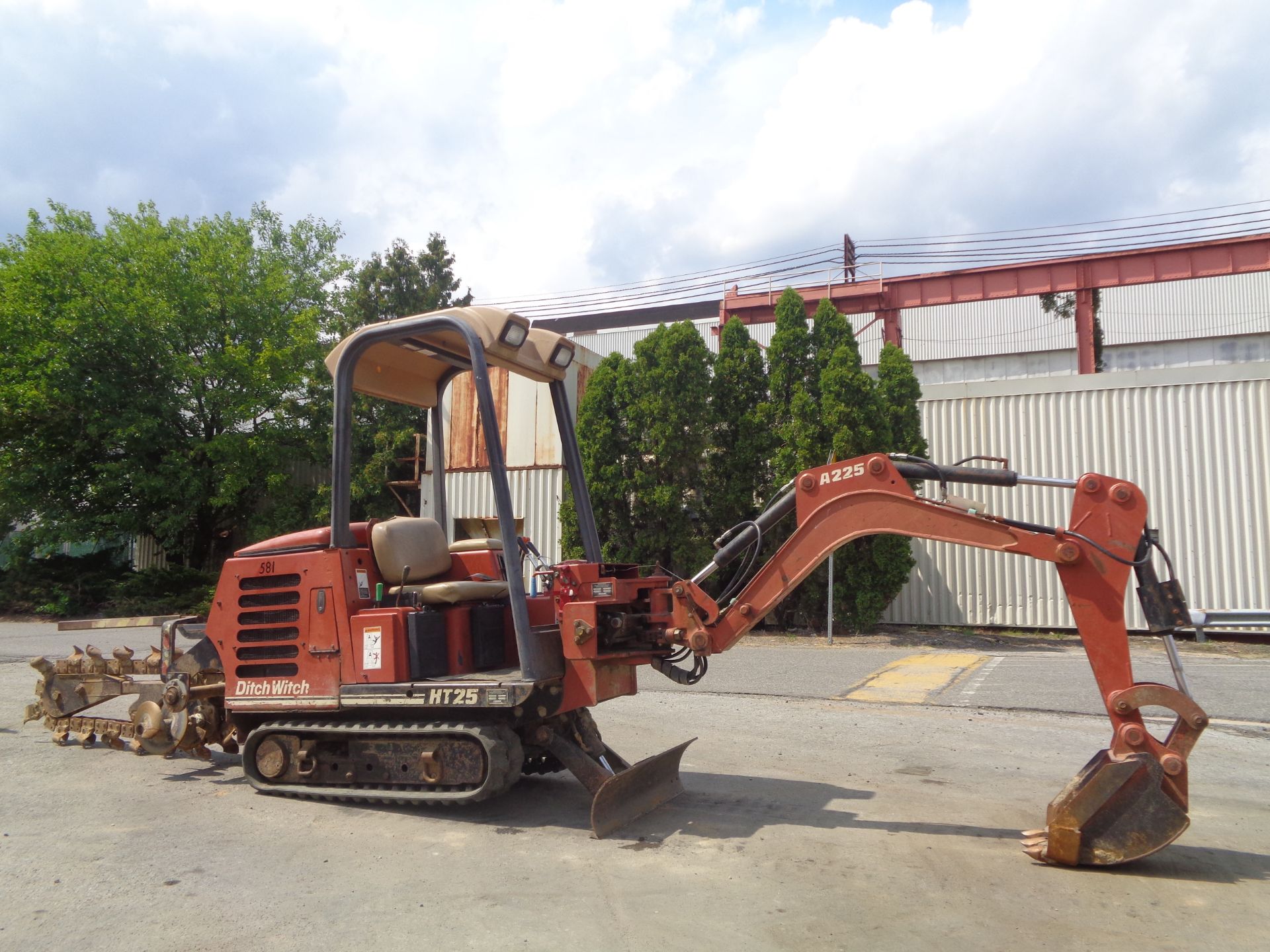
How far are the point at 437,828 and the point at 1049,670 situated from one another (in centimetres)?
943

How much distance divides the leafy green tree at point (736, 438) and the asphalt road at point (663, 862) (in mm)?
9906

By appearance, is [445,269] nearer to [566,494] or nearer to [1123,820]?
[566,494]

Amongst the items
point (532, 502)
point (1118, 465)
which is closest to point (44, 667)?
point (532, 502)

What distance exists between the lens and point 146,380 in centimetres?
2430

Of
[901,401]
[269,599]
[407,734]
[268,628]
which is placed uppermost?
[901,401]

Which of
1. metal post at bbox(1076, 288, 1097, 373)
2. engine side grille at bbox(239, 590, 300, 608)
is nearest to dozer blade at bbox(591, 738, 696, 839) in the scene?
engine side grille at bbox(239, 590, 300, 608)

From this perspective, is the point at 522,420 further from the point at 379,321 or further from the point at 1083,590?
the point at 1083,590

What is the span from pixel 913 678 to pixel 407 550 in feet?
25.6

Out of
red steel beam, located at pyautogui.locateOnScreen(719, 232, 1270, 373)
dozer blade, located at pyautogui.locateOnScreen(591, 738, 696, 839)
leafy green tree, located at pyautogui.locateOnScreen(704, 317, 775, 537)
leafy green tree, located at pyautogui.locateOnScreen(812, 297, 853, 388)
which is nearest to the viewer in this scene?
dozer blade, located at pyautogui.locateOnScreen(591, 738, 696, 839)

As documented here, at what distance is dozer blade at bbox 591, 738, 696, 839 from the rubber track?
58cm

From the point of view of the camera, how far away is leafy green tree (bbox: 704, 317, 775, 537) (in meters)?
17.8

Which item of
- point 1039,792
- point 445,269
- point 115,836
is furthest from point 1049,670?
point 445,269

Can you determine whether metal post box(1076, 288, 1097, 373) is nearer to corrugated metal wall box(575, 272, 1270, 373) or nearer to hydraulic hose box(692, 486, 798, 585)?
corrugated metal wall box(575, 272, 1270, 373)

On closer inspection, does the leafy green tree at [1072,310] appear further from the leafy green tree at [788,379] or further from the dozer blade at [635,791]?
the dozer blade at [635,791]
